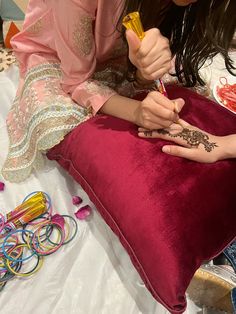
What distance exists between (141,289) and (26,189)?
0.40m

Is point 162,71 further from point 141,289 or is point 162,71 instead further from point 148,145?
point 141,289

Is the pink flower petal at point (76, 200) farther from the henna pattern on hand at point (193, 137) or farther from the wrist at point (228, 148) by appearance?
the wrist at point (228, 148)

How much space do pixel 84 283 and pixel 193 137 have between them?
411mm

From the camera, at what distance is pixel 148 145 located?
32.5 inches

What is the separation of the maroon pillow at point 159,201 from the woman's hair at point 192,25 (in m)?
0.19

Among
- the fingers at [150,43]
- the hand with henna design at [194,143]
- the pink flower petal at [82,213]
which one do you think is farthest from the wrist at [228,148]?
the pink flower petal at [82,213]

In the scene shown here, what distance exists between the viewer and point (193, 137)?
0.82 meters

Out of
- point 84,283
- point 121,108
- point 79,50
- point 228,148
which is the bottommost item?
point 84,283

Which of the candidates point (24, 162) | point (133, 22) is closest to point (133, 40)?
point (133, 22)

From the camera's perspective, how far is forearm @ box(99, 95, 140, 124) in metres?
0.87

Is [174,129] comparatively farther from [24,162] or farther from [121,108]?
[24,162]

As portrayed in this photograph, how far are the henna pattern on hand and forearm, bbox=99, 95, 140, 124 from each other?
63 mm

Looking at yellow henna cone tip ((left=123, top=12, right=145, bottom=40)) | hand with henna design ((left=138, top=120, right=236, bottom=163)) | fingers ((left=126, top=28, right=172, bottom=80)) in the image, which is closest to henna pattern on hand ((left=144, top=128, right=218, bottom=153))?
hand with henna design ((left=138, top=120, right=236, bottom=163))

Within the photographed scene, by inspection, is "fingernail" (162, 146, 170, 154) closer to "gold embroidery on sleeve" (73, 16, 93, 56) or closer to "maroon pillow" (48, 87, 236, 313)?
"maroon pillow" (48, 87, 236, 313)
